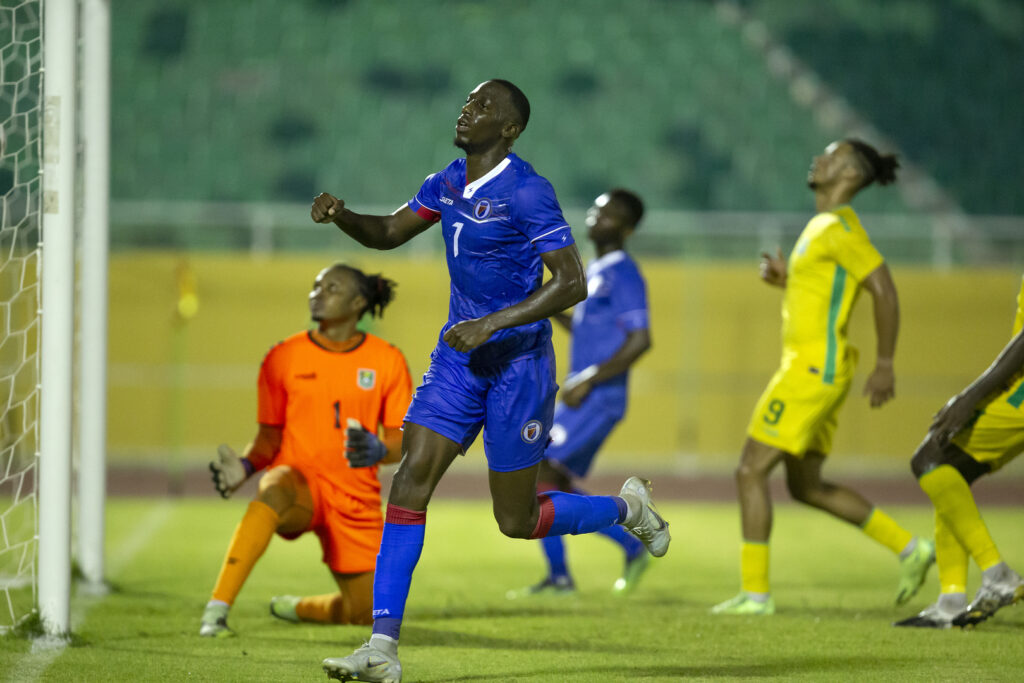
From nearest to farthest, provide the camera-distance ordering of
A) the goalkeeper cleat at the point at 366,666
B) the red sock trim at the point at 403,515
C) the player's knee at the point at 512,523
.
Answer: the goalkeeper cleat at the point at 366,666, the red sock trim at the point at 403,515, the player's knee at the point at 512,523

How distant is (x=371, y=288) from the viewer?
18.2ft

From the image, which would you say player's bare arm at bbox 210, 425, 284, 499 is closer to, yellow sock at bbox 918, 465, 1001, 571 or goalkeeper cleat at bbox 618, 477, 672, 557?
goalkeeper cleat at bbox 618, 477, 672, 557

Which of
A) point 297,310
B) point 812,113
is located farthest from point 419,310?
point 812,113

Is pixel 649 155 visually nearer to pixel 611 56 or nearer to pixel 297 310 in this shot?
pixel 611 56

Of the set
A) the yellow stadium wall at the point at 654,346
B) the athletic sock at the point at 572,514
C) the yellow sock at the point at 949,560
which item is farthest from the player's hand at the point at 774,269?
the yellow stadium wall at the point at 654,346

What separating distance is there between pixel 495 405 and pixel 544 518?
A: 1.61 ft

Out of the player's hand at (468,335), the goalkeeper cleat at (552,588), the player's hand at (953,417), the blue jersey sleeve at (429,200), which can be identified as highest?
the blue jersey sleeve at (429,200)

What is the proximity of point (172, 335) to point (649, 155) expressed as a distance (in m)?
8.03

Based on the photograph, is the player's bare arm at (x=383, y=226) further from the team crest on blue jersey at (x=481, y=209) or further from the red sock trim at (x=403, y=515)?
the red sock trim at (x=403, y=515)

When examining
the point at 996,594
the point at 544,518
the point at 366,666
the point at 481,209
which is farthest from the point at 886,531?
the point at 366,666

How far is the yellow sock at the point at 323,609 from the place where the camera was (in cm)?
539

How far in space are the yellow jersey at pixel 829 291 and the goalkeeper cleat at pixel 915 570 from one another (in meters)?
0.95

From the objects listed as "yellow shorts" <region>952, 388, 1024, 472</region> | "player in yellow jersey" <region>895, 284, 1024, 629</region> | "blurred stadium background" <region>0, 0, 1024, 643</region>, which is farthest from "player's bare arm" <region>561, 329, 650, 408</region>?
"blurred stadium background" <region>0, 0, 1024, 643</region>

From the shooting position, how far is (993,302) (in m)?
14.4
